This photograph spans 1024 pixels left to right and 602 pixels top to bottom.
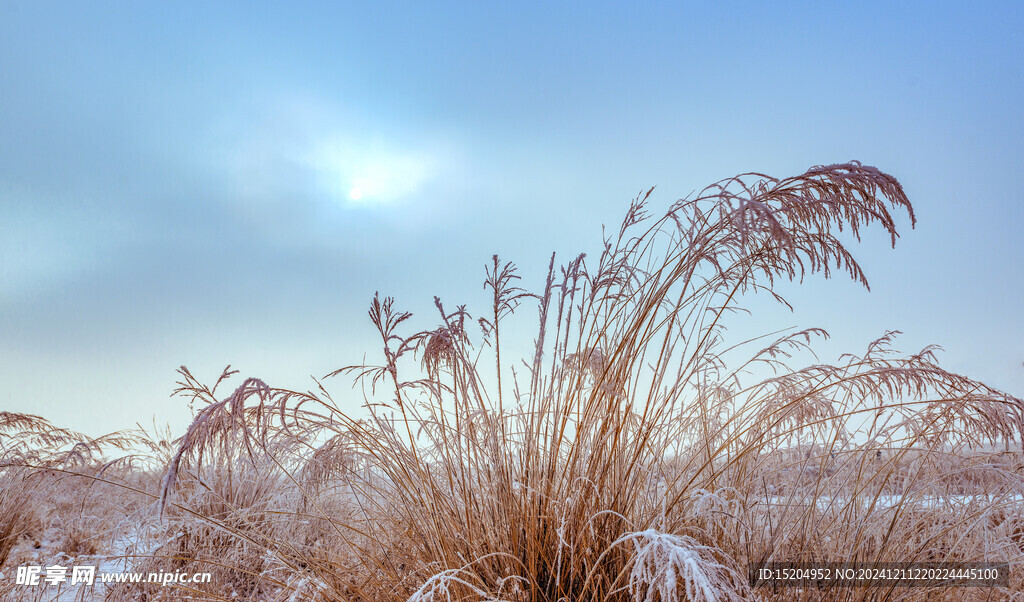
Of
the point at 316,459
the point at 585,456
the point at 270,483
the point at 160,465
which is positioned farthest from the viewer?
the point at 160,465

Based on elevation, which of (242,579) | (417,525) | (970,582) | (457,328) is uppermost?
(457,328)

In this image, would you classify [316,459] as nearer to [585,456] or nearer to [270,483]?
[585,456]

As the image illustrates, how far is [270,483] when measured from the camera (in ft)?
15.4

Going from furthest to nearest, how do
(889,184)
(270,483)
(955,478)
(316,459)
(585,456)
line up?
(270,483)
(955,478)
(316,459)
(585,456)
(889,184)

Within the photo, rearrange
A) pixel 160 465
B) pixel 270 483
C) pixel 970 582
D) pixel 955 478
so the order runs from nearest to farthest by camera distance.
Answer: pixel 970 582 < pixel 955 478 < pixel 270 483 < pixel 160 465

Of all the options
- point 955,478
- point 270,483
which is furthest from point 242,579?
point 955,478

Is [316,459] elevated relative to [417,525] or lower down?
→ elevated

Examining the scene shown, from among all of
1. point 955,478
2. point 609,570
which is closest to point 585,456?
point 609,570

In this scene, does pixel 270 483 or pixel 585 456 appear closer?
pixel 585 456

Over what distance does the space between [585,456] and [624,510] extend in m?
0.23

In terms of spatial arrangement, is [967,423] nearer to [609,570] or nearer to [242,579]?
[609,570]

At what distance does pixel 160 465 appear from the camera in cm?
545

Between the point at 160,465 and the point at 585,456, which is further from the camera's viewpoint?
the point at 160,465

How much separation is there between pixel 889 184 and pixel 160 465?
581 cm
